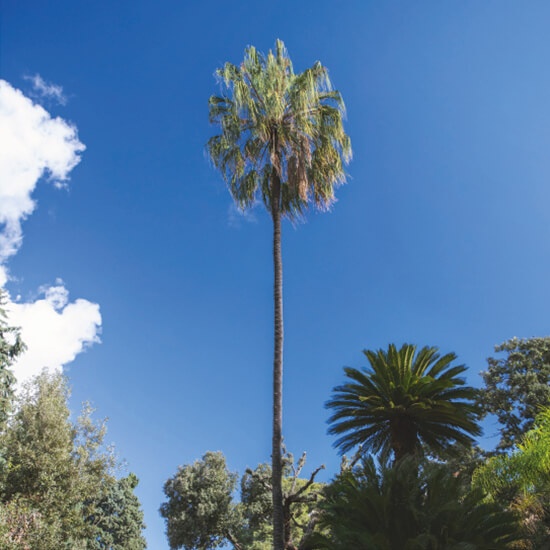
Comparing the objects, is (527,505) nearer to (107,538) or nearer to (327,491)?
(327,491)

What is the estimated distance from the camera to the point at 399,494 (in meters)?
7.74

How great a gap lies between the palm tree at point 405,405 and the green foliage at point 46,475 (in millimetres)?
12764

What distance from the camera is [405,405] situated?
1097 centimetres

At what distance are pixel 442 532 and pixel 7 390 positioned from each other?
19841 mm

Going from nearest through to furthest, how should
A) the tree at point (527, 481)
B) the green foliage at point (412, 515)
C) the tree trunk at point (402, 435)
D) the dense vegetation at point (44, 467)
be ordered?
1. the green foliage at point (412, 515)
2. the tree at point (527, 481)
3. the tree trunk at point (402, 435)
4. the dense vegetation at point (44, 467)

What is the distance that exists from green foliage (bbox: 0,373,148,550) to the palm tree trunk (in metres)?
11.4

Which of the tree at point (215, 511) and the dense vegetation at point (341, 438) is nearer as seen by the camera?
the dense vegetation at point (341, 438)

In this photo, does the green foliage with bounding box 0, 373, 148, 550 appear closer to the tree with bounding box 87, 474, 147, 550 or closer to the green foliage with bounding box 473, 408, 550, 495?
the tree with bounding box 87, 474, 147, 550

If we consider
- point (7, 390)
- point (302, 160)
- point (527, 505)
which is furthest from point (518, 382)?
point (7, 390)

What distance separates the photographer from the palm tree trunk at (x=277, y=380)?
1030 centimetres

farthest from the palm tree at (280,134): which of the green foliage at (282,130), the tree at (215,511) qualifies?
the tree at (215,511)

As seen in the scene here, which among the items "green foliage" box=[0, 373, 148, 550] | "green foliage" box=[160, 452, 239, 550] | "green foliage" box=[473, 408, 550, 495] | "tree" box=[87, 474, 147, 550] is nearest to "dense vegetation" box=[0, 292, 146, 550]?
"green foliage" box=[0, 373, 148, 550]

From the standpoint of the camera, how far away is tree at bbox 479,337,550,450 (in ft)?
76.9

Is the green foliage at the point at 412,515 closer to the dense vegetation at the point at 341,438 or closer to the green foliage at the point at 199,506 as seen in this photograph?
the dense vegetation at the point at 341,438
